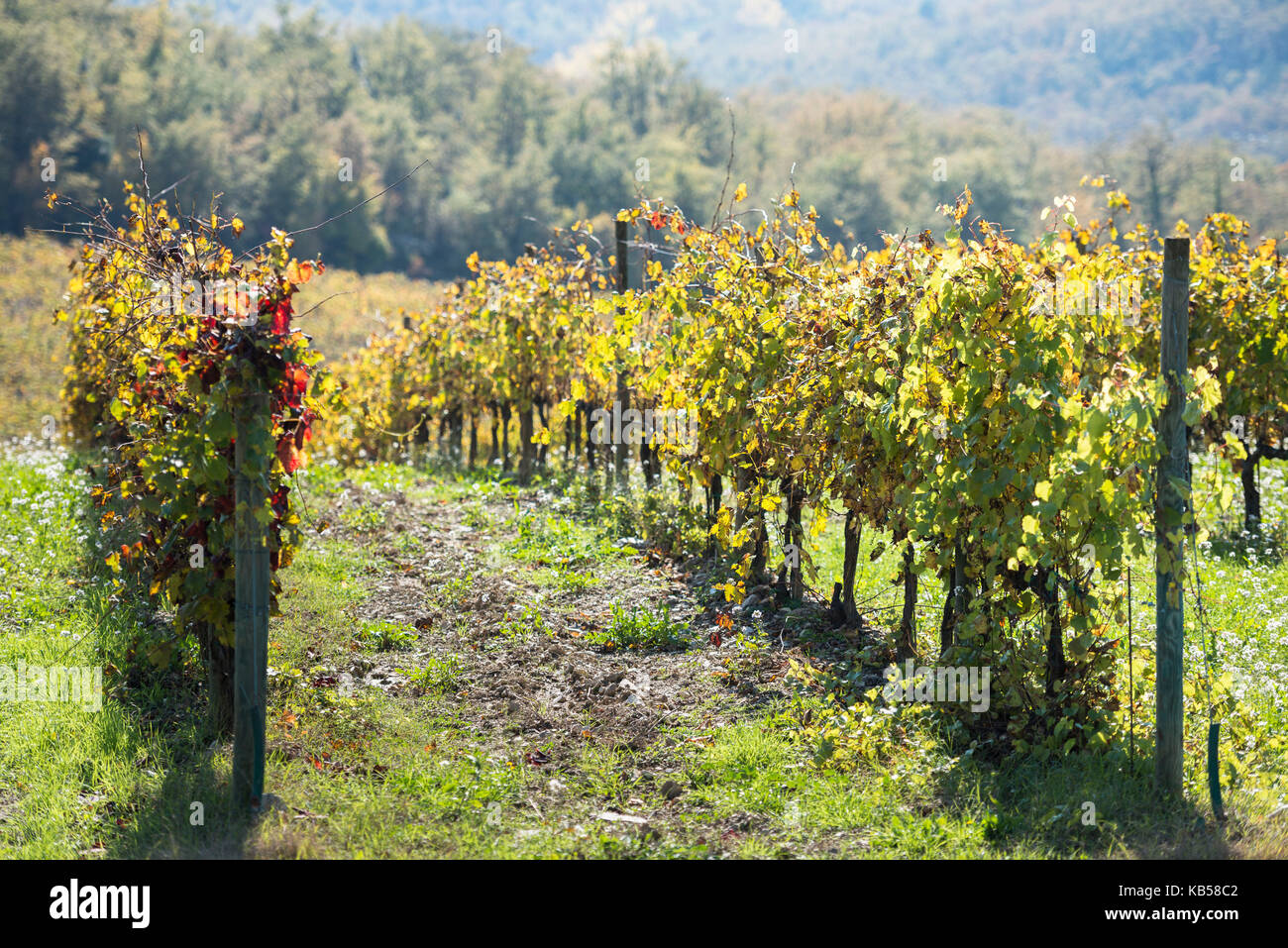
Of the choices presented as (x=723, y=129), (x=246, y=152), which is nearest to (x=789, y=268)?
(x=246, y=152)

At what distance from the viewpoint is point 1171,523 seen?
3.99 metres

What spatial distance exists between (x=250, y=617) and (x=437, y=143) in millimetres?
78374

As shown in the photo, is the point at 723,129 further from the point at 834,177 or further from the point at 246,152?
the point at 246,152

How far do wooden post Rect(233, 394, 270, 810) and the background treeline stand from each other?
36052 millimetres

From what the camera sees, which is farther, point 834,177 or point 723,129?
point 723,129

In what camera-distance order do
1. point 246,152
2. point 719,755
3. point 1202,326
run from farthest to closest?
point 246,152 < point 1202,326 < point 719,755

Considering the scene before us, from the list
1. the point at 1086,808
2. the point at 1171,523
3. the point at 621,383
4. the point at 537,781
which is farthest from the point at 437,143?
the point at 1086,808

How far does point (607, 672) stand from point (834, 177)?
81.7m

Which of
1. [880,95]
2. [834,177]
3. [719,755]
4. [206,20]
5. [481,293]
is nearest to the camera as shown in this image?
[719,755]

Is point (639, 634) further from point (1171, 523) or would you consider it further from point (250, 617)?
point (1171, 523)

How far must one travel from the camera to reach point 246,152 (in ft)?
196

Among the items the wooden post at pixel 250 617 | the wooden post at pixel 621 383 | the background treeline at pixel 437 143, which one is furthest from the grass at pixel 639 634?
the background treeline at pixel 437 143

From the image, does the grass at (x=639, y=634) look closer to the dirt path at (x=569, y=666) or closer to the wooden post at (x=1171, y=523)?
the dirt path at (x=569, y=666)
